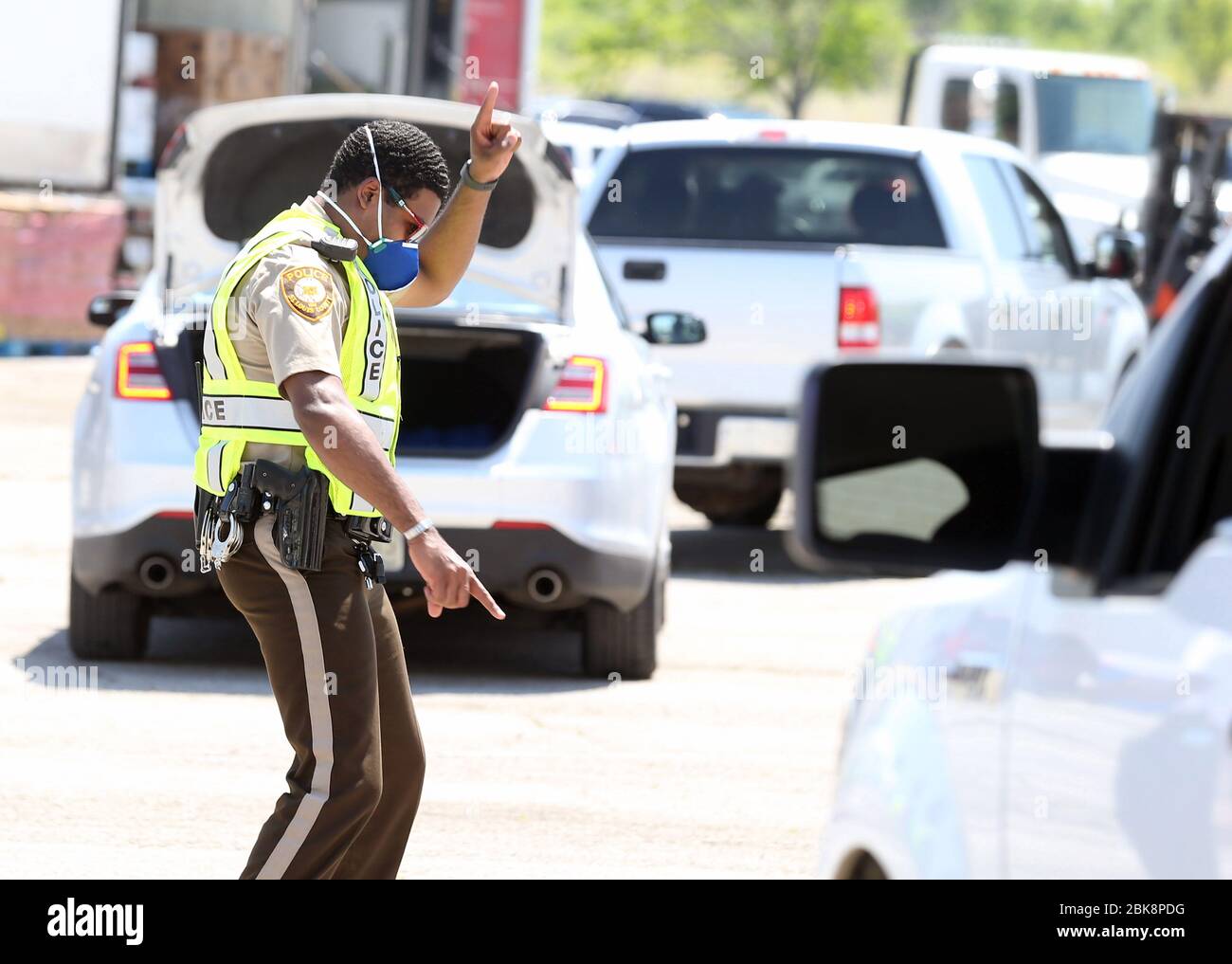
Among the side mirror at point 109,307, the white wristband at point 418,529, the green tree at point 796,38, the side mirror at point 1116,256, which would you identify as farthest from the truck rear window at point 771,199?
the green tree at point 796,38

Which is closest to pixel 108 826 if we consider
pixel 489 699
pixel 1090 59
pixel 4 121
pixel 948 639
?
pixel 489 699

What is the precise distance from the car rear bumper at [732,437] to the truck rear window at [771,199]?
88cm

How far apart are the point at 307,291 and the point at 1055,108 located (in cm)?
2044

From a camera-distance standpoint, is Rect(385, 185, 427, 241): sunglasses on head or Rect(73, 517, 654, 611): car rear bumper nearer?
Rect(385, 185, 427, 241): sunglasses on head

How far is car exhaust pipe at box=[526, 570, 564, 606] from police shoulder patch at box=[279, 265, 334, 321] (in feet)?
10.7

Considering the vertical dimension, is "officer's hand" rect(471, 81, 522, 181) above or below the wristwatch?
above

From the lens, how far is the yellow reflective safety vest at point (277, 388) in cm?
437

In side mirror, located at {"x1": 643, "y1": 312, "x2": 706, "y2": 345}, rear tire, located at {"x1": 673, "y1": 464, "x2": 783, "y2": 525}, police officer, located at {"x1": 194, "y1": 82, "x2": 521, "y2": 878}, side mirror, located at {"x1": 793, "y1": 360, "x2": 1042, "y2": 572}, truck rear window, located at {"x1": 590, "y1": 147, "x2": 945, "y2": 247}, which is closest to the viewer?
side mirror, located at {"x1": 793, "y1": 360, "x2": 1042, "y2": 572}

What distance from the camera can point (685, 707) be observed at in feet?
25.2

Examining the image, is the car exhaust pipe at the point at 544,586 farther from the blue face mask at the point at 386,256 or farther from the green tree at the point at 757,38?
the green tree at the point at 757,38

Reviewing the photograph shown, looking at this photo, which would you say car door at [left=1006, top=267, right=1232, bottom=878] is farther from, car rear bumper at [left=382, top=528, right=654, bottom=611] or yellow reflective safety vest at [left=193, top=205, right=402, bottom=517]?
car rear bumper at [left=382, top=528, right=654, bottom=611]

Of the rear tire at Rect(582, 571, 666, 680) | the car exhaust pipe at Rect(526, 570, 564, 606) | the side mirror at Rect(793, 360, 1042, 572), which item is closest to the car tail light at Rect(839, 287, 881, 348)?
the rear tire at Rect(582, 571, 666, 680)

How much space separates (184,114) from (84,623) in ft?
52.8

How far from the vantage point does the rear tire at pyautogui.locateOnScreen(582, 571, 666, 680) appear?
7.89m
